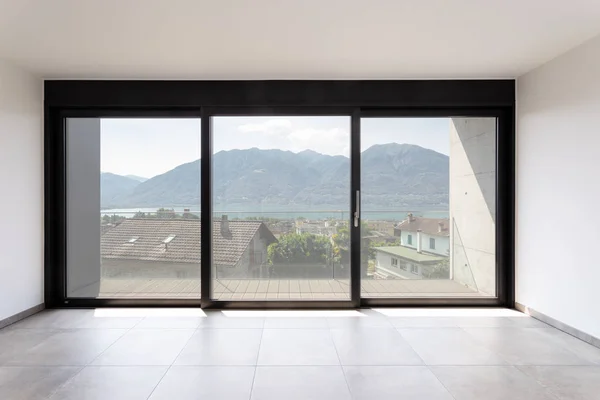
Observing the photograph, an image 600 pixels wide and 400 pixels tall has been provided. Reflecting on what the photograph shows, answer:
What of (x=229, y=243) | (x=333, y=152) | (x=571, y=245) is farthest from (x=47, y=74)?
(x=571, y=245)

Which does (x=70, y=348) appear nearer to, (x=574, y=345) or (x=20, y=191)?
(x=20, y=191)

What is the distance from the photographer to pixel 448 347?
2982 millimetres

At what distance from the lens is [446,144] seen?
418 cm

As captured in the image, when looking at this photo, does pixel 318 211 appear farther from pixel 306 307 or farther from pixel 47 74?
pixel 47 74

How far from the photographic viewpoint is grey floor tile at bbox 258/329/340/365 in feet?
8.94

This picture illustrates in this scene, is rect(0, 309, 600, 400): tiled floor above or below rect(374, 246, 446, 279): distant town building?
below

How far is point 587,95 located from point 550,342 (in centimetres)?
202

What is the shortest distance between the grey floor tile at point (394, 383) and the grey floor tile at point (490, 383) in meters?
0.08

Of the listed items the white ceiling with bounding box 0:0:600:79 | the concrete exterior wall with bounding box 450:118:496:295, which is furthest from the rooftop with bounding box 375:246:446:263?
the white ceiling with bounding box 0:0:600:79

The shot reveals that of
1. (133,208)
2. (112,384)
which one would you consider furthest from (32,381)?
(133,208)

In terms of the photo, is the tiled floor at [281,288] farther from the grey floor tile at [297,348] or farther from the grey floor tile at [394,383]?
the grey floor tile at [394,383]

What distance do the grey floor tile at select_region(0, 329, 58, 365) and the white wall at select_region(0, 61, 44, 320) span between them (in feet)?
0.94

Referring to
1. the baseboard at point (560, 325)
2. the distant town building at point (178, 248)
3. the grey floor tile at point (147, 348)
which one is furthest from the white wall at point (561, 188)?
the grey floor tile at point (147, 348)

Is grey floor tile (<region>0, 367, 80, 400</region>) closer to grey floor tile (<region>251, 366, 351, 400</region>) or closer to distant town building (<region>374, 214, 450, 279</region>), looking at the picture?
grey floor tile (<region>251, 366, 351, 400</region>)
